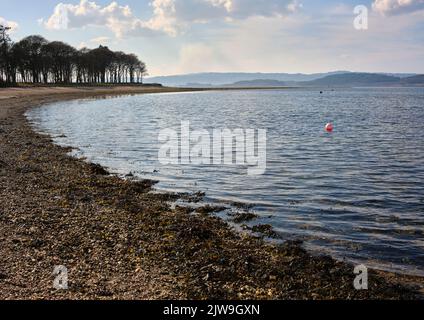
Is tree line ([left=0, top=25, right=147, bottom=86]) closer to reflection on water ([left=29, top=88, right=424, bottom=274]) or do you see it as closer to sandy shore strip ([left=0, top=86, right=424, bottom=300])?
reflection on water ([left=29, top=88, right=424, bottom=274])

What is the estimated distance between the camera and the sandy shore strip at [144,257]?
9539 mm

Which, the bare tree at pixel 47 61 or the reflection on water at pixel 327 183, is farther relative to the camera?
the bare tree at pixel 47 61

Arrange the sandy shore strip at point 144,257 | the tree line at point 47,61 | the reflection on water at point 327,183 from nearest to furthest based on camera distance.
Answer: the sandy shore strip at point 144,257
the reflection on water at point 327,183
the tree line at point 47,61

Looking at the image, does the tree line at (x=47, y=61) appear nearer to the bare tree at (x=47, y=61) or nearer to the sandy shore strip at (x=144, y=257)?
the bare tree at (x=47, y=61)

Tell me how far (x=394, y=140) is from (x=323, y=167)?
15.4 metres

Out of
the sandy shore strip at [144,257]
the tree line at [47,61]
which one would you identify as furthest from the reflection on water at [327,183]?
the tree line at [47,61]

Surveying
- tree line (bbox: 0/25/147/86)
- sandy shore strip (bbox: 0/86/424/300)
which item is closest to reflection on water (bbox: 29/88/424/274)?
sandy shore strip (bbox: 0/86/424/300)

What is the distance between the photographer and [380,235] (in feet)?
46.2

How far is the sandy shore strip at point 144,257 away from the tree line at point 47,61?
106882 millimetres

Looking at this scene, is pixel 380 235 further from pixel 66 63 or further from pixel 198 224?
pixel 66 63

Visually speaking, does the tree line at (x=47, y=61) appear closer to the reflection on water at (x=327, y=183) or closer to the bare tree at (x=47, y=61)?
the bare tree at (x=47, y=61)

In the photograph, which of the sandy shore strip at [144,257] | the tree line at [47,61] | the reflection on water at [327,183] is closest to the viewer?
the sandy shore strip at [144,257]

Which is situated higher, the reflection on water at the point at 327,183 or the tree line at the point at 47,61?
the tree line at the point at 47,61

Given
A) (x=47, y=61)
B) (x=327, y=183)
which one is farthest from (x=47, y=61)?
(x=327, y=183)
